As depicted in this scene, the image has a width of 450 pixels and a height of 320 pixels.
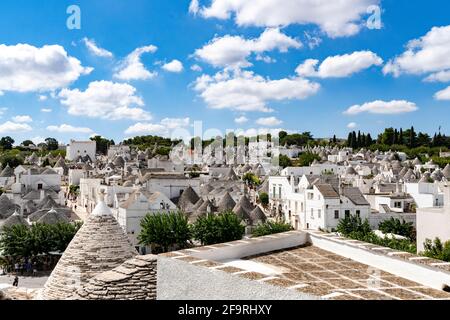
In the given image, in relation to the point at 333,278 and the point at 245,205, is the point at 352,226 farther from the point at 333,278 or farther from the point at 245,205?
the point at 333,278

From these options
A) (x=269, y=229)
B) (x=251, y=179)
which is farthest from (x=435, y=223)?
(x=251, y=179)

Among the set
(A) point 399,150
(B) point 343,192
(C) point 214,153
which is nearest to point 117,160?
(C) point 214,153

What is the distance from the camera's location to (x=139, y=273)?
10781 mm

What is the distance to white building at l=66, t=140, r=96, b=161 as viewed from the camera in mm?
93125

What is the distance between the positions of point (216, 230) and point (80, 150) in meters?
70.1

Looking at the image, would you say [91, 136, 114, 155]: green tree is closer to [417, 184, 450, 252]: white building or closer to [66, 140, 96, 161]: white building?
[66, 140, 96, 161]: white building

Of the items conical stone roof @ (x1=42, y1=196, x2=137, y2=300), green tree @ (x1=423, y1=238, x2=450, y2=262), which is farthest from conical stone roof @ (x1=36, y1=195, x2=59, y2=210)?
green tree @ (x1=423, y1=238, x2=450, y2=262)

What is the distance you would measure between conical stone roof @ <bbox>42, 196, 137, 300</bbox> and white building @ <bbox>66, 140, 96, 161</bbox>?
8147 cm

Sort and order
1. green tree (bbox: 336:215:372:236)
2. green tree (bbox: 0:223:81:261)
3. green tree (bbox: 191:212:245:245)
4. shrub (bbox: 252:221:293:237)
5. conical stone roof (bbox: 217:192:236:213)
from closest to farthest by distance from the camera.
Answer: green tree (bbox: 0:223:81:261) < green tree (bbox: 191:212:245:245) < shrub (bbox: 252:221:293:237) < green tree (bbox: 336:215:372:236) < conical stone roof (bbox: 217:192:236:213)

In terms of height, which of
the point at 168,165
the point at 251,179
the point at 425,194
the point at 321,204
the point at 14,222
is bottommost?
the point at 14,222

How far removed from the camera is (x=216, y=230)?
93.9ft

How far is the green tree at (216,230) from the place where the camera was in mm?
28500
